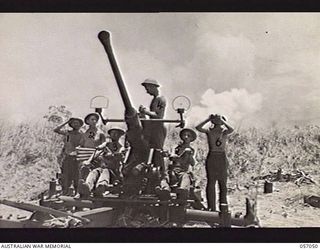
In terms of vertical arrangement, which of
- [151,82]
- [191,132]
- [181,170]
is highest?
[151,82]

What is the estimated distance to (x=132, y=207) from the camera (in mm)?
1912

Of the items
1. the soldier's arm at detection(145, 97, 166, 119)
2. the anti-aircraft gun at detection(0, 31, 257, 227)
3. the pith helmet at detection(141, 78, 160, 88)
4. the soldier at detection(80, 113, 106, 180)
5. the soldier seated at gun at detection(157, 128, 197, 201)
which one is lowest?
the anti-aircraft gun at detection(0, 31, 257, 227)

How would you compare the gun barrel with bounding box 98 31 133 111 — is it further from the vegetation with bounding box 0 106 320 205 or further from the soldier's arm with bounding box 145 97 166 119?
the vegetation with bounding box 0 106 320 205

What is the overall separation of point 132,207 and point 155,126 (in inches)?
10.2

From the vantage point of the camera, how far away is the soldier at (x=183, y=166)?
1.91 metres

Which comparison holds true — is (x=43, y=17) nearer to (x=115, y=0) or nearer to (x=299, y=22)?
(x=115, y=0)

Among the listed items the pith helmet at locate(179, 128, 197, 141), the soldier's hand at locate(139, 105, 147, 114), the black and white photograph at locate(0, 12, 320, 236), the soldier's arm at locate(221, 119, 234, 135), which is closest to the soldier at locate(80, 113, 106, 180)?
the black and white photograph at locate(0, 12, 320, 236)

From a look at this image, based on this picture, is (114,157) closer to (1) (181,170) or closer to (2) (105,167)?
(2) (105,167)

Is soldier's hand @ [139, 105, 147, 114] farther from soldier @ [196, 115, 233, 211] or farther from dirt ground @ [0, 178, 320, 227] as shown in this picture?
dirt ground @ [0, 178, 320, 227]

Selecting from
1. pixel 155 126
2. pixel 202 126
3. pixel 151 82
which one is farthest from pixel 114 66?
pixel 202 126

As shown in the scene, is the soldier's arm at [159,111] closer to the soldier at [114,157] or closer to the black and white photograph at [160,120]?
the black and white photograph at [160,120]

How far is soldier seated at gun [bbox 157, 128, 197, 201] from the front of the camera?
1.91 meters

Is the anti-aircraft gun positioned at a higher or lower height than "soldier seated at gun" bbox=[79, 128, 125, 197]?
lower

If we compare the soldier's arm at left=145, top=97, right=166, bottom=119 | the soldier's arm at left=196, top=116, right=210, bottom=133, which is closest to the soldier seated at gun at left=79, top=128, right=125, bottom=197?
the soldier's arm at left=145, top=97, right=166, bottom=119
